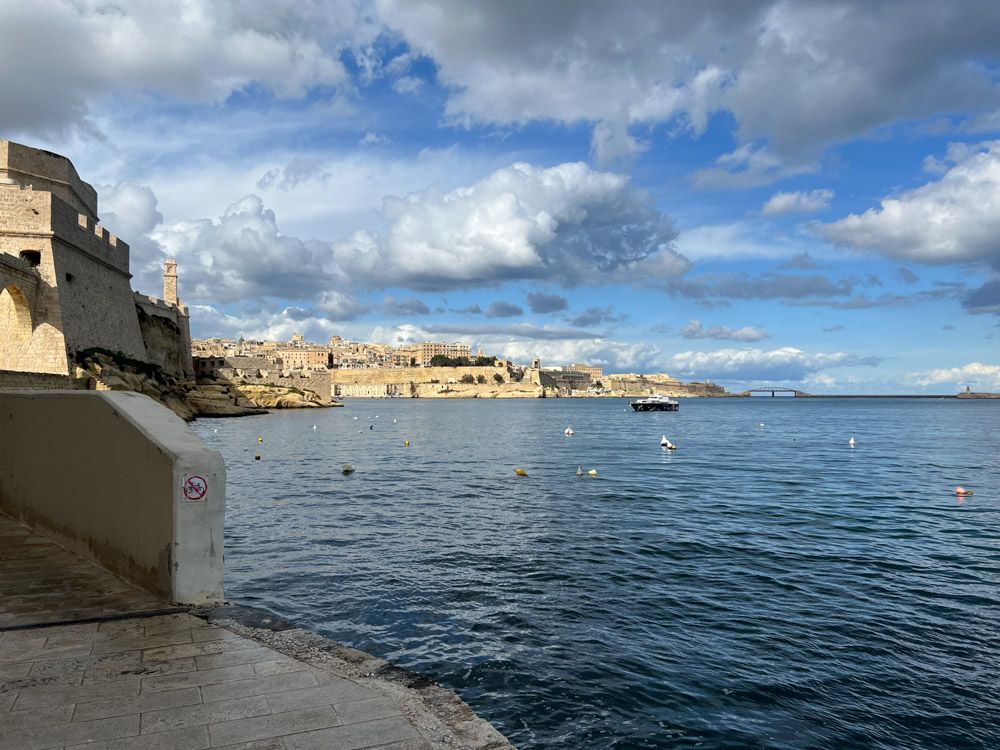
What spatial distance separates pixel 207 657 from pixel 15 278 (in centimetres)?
3321

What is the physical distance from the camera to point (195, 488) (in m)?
6.30

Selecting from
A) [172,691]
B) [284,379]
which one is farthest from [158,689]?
[284,379]

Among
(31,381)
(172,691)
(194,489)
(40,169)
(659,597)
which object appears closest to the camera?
(172,691)

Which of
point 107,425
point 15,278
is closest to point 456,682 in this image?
point 107,425

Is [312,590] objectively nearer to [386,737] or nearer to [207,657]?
[207,657]

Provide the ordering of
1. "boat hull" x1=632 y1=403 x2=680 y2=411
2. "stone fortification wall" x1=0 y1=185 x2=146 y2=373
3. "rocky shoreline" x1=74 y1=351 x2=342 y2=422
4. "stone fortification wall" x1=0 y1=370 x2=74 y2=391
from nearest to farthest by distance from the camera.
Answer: "stone fortification wall" x1=0 y1=370 x2=74 y2=391 → "stone fortification wall" x1=0 y1=185 x2=146 y2=373 → "rocky shoreline" x1=74 y1=351 x2=342 y2=422 → "boat hull" x1=632 y1=403 x2=680 y2=411

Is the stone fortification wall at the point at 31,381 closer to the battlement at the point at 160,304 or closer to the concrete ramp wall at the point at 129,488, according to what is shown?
the concrete ramp wall at the point at 129,488

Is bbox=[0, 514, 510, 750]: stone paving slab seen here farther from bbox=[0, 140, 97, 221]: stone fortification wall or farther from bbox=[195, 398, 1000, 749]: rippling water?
bbox=[0, 140, 97, 221]: stone fortification wall

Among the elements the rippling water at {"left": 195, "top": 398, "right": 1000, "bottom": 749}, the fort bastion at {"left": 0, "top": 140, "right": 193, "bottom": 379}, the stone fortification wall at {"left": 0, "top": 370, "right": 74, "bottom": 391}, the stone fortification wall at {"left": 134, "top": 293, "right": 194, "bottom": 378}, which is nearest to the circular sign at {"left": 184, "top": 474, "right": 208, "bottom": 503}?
the rippling water at {"left": 195, "top": 398, "right": 1000, "bottom": 749}

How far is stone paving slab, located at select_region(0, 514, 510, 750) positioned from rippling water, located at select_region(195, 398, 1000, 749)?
2158 millimetres

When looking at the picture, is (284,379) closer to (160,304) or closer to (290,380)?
(290,380)

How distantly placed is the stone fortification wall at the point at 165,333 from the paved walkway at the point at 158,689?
57.0 m

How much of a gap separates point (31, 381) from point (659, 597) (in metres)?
22.6

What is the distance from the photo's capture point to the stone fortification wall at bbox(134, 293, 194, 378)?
5909 centimetres
